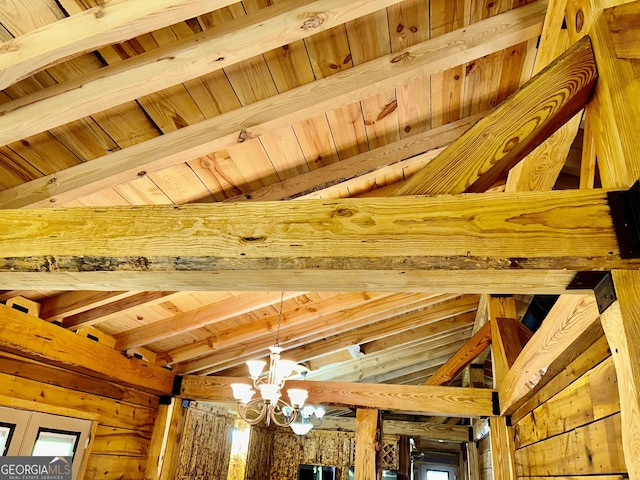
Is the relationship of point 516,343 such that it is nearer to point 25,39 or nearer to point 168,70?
point 168,70

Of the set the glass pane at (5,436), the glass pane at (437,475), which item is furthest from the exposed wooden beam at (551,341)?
the glass pane at (437,475)

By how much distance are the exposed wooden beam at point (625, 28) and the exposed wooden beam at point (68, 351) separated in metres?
3.26

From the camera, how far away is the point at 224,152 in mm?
2197

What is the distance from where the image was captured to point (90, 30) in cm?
140

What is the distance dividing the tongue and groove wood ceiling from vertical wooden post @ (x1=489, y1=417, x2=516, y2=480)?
261 centimetres

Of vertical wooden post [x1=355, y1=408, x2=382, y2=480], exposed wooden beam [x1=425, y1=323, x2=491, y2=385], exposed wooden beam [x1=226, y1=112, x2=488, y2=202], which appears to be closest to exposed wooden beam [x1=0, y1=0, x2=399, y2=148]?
exposed wooden beam [x1=226, y1=112, x2=488, y2=202]

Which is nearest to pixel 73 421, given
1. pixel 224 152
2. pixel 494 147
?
pixel 224 152

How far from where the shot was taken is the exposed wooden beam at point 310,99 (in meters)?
1.95

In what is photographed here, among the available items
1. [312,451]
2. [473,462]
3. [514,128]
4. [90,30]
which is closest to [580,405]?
[514,128]

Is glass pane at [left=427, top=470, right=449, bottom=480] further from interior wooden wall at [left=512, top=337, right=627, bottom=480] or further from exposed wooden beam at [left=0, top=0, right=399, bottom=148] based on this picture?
exposed wooden beam at [left=0, top=0, right=399, bottom=148]

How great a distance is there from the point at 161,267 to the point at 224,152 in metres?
1.05

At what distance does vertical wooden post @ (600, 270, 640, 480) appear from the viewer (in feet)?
3.28

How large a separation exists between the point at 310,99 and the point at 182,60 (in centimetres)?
57

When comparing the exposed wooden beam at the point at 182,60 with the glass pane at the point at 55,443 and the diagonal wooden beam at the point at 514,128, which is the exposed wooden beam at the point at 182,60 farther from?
the glass pane at the point at 55,443
